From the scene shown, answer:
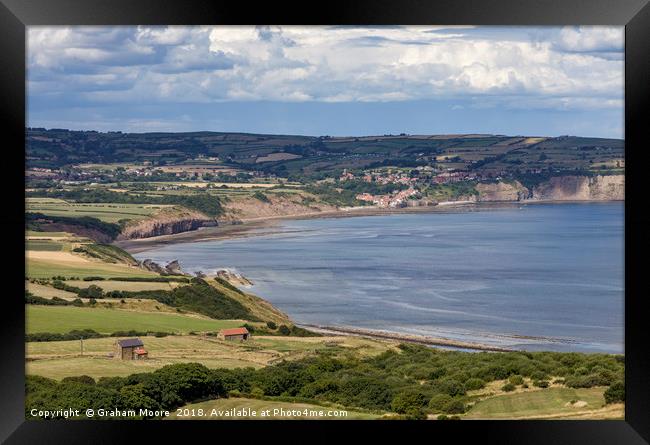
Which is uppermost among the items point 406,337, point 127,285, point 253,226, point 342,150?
point 342,150

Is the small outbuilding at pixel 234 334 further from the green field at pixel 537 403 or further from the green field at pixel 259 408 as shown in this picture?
the green field at pixel 259 408

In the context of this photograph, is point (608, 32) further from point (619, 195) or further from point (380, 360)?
point (380, 360)

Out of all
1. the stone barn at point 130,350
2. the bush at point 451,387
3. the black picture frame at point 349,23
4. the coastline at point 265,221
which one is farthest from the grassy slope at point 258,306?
the black picture frame at point 349,23

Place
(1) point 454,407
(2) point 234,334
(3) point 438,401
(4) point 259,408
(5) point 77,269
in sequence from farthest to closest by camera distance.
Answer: (5) point 77,269
(2) point 234,334
(3) point 438,401
(1) point 454,407
(4) point 259,408

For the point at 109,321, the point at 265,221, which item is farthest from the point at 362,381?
the point at 265,221

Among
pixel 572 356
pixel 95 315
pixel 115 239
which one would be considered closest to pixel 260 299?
pixel 115 239

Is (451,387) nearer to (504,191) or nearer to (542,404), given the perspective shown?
(542,404)
